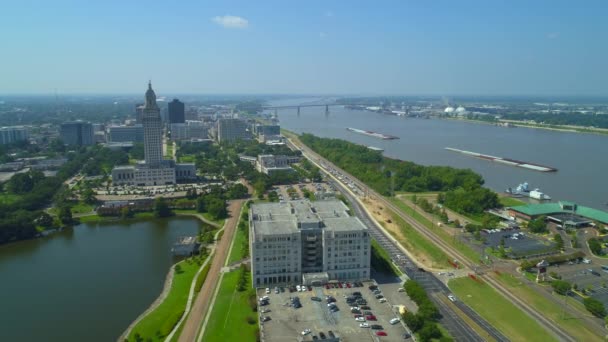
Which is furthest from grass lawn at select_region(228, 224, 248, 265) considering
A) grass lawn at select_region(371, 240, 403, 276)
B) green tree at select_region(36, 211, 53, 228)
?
green tree at select_region(36, 211, 53, 228)

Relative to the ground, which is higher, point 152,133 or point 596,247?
point 152,133

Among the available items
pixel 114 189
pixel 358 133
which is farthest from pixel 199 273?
pixel 358 133

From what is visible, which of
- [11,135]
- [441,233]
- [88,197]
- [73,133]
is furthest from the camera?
[11,135]

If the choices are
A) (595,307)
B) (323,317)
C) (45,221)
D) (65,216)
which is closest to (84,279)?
(45,221)

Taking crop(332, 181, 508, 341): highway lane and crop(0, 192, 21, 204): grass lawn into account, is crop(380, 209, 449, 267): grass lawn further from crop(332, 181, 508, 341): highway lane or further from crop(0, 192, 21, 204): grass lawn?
crop(0, 192, 21, 204): grass lawn

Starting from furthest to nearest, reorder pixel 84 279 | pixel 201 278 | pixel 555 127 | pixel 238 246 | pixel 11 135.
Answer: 1. pixel 555 127
2. pixel 11 135
3. pixel 238 246
4. pixel 84 279
5. pixel 201 278

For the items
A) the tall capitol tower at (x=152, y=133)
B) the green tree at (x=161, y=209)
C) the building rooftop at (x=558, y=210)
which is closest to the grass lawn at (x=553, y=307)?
the building rooftop at (x=558, y=210)

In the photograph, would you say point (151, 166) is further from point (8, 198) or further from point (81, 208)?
point (8, 198)
